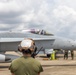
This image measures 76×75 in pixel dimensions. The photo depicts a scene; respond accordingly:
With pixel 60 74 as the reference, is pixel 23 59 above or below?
above

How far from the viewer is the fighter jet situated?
18031mm

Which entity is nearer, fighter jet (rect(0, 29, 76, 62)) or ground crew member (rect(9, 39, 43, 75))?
ground crew member (rect(9, 39, 43, 75))

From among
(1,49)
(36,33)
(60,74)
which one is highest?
(36,33)

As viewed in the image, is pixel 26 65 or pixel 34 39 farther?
pixel 34 39

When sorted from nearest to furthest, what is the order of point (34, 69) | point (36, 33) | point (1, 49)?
point (34, 69), point (1, 49), point (36, 33)

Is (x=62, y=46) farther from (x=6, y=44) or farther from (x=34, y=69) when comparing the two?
(x=34, y=69)

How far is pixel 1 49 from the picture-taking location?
18.0m

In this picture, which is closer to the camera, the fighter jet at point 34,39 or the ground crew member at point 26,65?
the ground crew member at point 26,65

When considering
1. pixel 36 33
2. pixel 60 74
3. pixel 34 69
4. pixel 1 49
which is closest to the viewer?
pixel 34 69

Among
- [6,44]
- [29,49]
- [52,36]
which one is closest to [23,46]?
[29,49]

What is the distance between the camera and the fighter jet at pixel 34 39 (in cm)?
1803

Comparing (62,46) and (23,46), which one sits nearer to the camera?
(23,46)

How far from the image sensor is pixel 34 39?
18.4 metres

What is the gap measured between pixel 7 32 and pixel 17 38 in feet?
3.50
